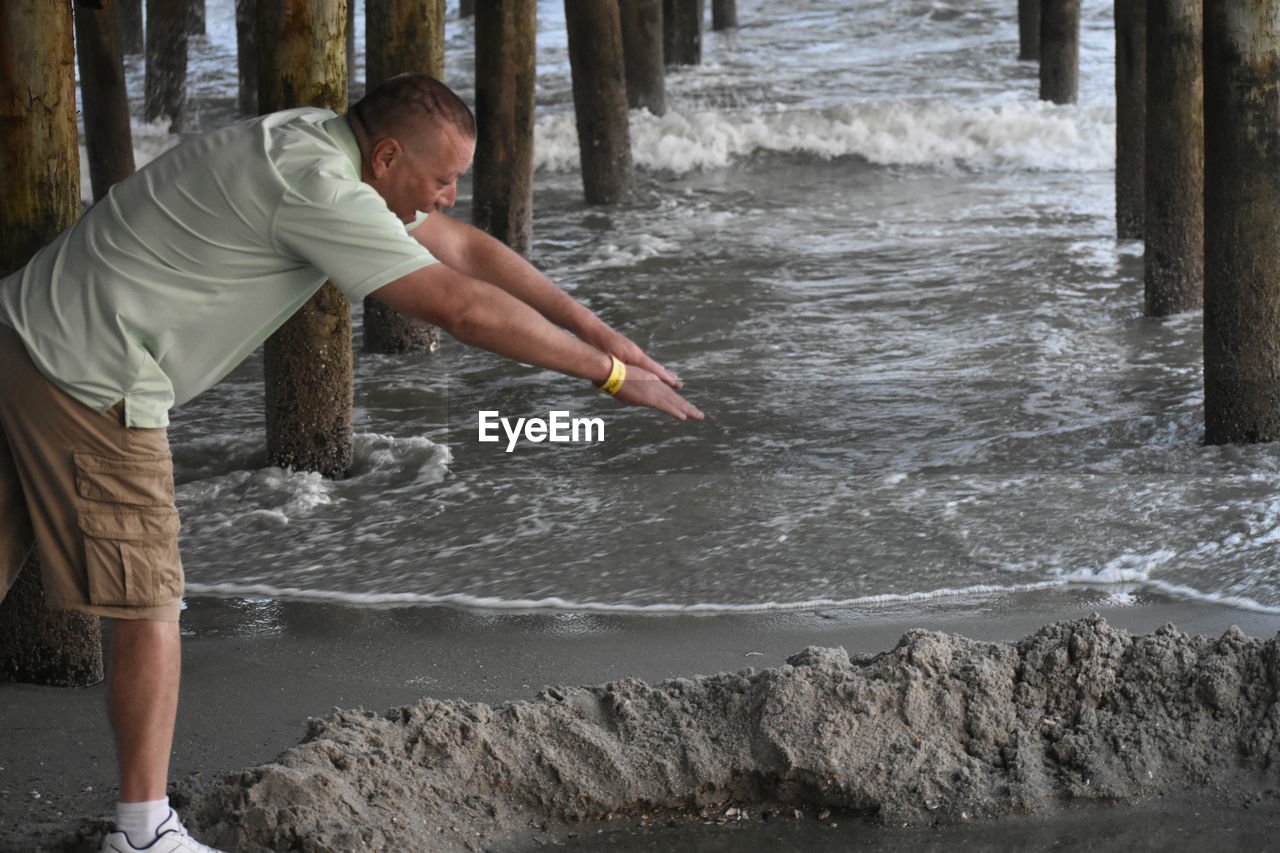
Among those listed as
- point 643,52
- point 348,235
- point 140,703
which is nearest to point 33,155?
point 348,235

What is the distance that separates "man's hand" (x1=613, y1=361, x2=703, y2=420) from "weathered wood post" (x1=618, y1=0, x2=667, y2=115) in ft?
39.1

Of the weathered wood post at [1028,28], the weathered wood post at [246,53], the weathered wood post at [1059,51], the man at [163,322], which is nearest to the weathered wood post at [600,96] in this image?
the weathered wood post at [246,53]

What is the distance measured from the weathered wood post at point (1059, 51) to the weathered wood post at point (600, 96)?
18.6ft

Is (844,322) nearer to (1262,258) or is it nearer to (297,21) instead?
(1262,258)

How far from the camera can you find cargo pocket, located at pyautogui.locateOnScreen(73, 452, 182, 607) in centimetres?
278

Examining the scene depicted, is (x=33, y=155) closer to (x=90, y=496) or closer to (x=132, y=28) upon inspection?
(x=90, y=496)

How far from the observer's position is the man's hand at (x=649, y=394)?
2824 mm

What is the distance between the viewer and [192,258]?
9.05 ft

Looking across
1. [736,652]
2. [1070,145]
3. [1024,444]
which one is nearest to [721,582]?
[736,652]

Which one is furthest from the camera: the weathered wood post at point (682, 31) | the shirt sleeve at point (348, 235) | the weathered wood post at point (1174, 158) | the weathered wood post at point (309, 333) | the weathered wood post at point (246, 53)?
the weathered wood post at point (682, 31)

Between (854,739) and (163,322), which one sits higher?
(163,322)

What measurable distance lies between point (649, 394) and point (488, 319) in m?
0.34

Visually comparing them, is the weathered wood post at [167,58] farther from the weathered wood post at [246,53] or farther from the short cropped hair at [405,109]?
the short cropped hair at [405,109]

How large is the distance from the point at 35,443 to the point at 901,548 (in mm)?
3007
